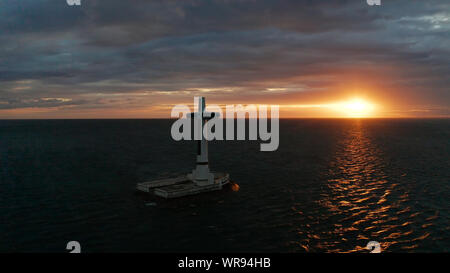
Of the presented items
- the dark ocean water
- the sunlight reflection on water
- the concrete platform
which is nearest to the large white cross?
the concrete platform

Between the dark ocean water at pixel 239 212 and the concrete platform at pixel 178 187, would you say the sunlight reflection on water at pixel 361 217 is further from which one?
the concrete platform at pixel 178 187

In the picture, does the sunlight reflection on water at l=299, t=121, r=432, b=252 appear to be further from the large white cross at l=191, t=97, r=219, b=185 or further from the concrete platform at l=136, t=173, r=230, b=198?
the large white cross at l=191, t=97, r=219, b=185

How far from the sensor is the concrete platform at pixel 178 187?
53125 millimetres

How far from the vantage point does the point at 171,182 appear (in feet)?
194

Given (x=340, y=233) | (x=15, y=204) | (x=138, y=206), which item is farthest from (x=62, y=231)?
(x=340, y=233)

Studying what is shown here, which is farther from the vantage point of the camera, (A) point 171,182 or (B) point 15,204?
(A) point 171,182

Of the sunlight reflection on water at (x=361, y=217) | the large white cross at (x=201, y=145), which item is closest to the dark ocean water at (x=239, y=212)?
the sunlight reflection on water at (x=361, y=217)

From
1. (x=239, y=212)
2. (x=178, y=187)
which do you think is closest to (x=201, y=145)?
(x=178, y=187)

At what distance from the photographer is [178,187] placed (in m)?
56.1
